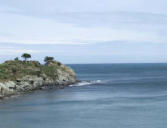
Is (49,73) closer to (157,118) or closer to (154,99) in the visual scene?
(154,99)

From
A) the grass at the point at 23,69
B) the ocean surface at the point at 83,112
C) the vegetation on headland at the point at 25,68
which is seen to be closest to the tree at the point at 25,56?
the vegetation on headland at the point at 25,68

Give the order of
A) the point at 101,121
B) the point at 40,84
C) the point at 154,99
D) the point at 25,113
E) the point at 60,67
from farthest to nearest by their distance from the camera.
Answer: the point at 60,67 < the point at 40,84 < the point at 154,99 < the point at 25,113 < the point at 101,121

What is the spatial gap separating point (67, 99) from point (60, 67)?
52178 mm

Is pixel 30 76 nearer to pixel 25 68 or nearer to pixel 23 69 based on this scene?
pixel 23 69

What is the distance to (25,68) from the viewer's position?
13600 centimetres

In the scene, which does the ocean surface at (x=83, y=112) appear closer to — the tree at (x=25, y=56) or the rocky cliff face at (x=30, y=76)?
the rocky cliff face at (x=30, y=76)

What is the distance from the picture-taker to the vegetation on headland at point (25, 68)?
403ft

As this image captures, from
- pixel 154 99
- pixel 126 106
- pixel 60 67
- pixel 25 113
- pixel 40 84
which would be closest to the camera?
pixel 25 113

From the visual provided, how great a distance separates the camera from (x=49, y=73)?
458ft

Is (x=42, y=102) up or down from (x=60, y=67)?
down

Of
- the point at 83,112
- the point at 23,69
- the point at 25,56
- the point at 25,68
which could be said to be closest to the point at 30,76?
the point at 23,69

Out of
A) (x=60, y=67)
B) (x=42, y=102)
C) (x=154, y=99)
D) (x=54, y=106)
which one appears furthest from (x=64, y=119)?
(x=60, y=67)

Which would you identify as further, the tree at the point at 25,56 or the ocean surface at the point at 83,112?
the tree at the point at 25,56

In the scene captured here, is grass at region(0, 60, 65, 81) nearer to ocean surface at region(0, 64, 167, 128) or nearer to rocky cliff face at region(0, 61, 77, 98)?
rocky cliff face at region(0, 61, 77, 98)
